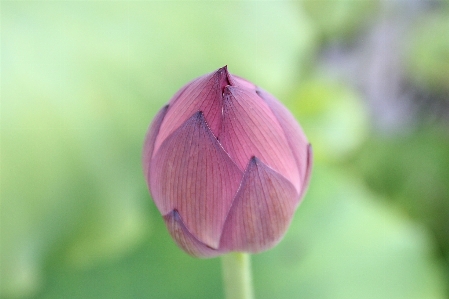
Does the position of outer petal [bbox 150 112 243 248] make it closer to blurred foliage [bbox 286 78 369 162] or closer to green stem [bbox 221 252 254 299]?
green stem [bbox 221 252 254 299]

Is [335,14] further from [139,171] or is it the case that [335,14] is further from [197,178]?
[197,178]

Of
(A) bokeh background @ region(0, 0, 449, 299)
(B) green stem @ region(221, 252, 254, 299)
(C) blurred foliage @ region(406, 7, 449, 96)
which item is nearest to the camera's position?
(B) green stem @ region(221, 252, 254, 299)

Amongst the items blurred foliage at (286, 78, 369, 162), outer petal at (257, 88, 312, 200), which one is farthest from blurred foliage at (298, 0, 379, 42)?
outer petal at (257, 88, 312, 200)

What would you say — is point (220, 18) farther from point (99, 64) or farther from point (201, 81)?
point (201, 81)

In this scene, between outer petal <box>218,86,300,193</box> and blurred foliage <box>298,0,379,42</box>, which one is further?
blurred foliage <box>298,0,379,42</box>

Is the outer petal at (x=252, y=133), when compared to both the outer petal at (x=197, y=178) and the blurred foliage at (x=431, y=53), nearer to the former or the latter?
the outer petal at (x=197, y=178)

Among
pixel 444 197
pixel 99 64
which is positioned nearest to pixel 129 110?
pixel 99 64

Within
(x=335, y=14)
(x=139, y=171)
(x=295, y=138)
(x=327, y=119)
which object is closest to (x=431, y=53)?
(x=335, y=14)
